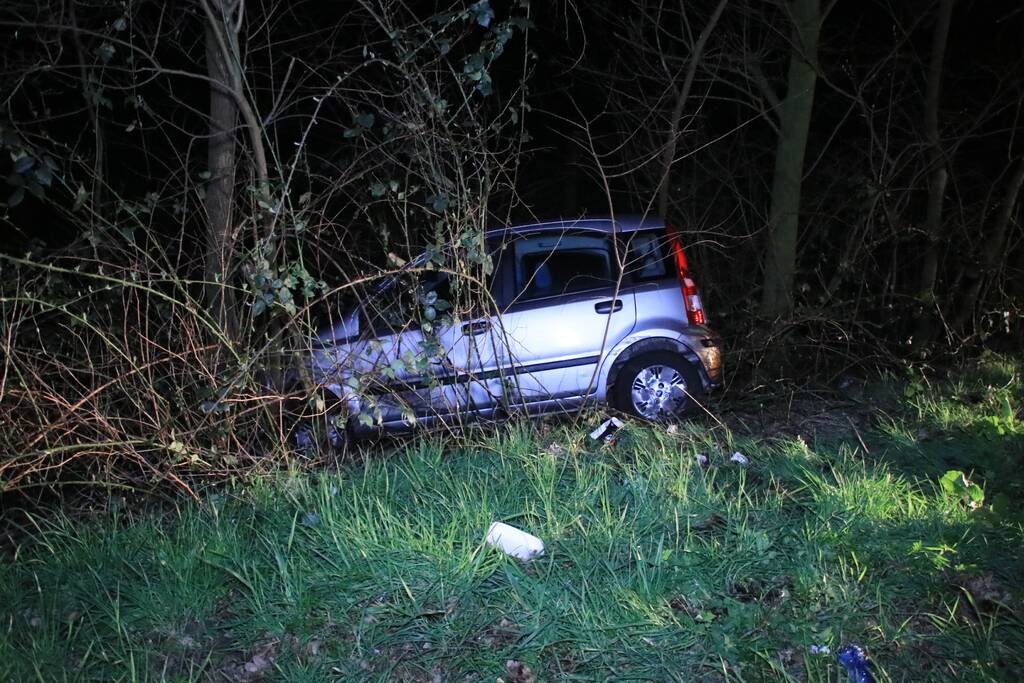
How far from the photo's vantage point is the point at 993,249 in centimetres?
881

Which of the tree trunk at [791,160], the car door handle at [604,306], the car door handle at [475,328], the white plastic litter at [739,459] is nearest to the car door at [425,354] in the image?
the car door handle at [475,328]

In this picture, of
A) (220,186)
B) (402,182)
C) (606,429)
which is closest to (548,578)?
(606,429)

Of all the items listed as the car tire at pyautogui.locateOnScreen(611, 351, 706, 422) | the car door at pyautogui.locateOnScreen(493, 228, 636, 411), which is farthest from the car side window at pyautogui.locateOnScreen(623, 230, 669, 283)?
the car tire at pyautogui.locateOnScreen(611, 351, 706, 422)

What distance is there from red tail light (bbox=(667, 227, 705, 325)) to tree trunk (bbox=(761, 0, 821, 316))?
1.58 m

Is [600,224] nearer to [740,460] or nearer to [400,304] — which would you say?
[400,304]

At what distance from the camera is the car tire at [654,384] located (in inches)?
280

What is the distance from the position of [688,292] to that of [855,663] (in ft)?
13.7

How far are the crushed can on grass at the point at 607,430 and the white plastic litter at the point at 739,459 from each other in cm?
77

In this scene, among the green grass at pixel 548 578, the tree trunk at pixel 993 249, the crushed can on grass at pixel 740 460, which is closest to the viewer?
the green grass at pixel 548 578

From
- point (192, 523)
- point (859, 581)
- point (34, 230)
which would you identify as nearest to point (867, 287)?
point (859, 581)

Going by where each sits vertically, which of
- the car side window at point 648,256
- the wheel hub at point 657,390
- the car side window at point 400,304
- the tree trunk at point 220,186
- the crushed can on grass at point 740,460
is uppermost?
the tree trunk at point 220,186

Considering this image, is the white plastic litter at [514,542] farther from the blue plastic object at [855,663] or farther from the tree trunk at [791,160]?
the tree trunk at [791,160]

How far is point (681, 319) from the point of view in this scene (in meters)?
7.12

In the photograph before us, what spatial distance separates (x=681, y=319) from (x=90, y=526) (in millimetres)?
4457
